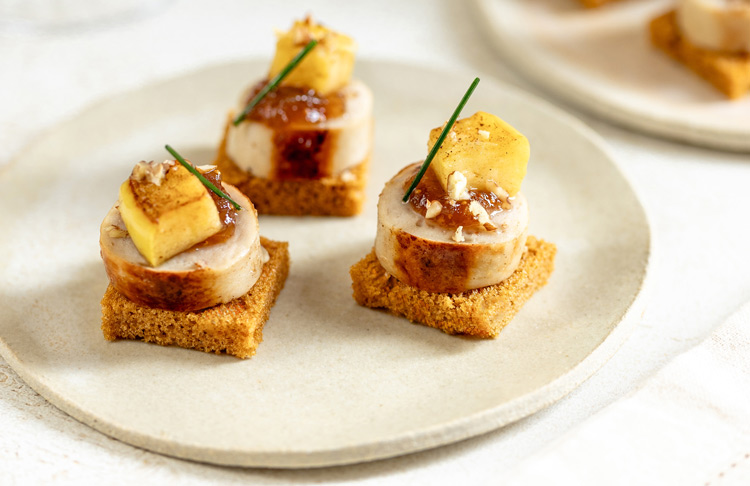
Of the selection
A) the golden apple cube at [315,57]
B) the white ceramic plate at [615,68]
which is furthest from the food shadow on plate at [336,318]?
the white ceramic plate at [615,68]

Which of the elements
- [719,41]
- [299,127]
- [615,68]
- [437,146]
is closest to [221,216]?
[299,127]

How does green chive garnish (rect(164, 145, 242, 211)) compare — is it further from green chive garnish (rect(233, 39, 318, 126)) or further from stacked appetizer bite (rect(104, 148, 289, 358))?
green chive garnish (rect(233, 39, 318, 126))

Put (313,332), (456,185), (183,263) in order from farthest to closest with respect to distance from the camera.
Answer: (313,332) → (456,185) → (183,263)

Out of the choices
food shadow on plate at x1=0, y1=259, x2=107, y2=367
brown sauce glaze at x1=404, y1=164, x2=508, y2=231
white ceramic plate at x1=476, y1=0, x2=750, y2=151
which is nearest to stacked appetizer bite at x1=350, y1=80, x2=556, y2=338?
brown sauce glaze at x1=404, y1=164, x2=508, y2=231

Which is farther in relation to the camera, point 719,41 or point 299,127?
point 719,41

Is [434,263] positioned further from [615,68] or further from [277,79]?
[615,68]

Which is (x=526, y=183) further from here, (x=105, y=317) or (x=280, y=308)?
(x=105, y=317)

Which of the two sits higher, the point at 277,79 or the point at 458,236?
the point at 277,79
